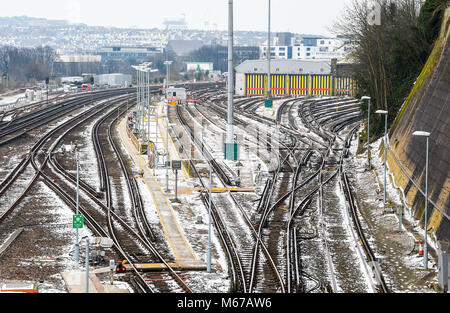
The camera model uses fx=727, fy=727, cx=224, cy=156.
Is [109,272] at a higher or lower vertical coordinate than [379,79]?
lower

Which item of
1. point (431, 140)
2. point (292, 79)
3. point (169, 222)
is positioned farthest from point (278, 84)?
point (169, 222)

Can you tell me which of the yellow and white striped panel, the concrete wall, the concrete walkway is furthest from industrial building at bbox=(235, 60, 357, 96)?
the concrete wall

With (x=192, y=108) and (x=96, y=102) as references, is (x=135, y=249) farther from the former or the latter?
(x=96, y=102)

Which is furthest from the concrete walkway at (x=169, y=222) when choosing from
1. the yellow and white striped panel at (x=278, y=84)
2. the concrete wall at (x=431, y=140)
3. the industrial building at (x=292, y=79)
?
the yellow and white striped panel at (x=278, y=84)

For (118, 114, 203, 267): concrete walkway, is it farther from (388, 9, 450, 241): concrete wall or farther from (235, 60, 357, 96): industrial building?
(235, 60, 357, 96): industrial building

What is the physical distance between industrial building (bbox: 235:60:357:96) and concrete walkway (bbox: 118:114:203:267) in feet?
190

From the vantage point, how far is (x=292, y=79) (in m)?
107

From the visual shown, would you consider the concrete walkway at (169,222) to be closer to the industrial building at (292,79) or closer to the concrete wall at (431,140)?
the concrete wall at (431,140)

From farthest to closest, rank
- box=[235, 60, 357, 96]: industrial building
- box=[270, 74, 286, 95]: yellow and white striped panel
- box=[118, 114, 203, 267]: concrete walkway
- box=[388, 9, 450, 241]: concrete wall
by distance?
box=[270, 74, 286, 95]: yellow and white striped panel, box=[235, 60, 357, 96]: industrial building, box=[388, 9, 450, 241]: concrete wall, box=[118, 114, 203, 267]: concrete walkway

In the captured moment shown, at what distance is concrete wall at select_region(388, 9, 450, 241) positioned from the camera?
94.4ft
